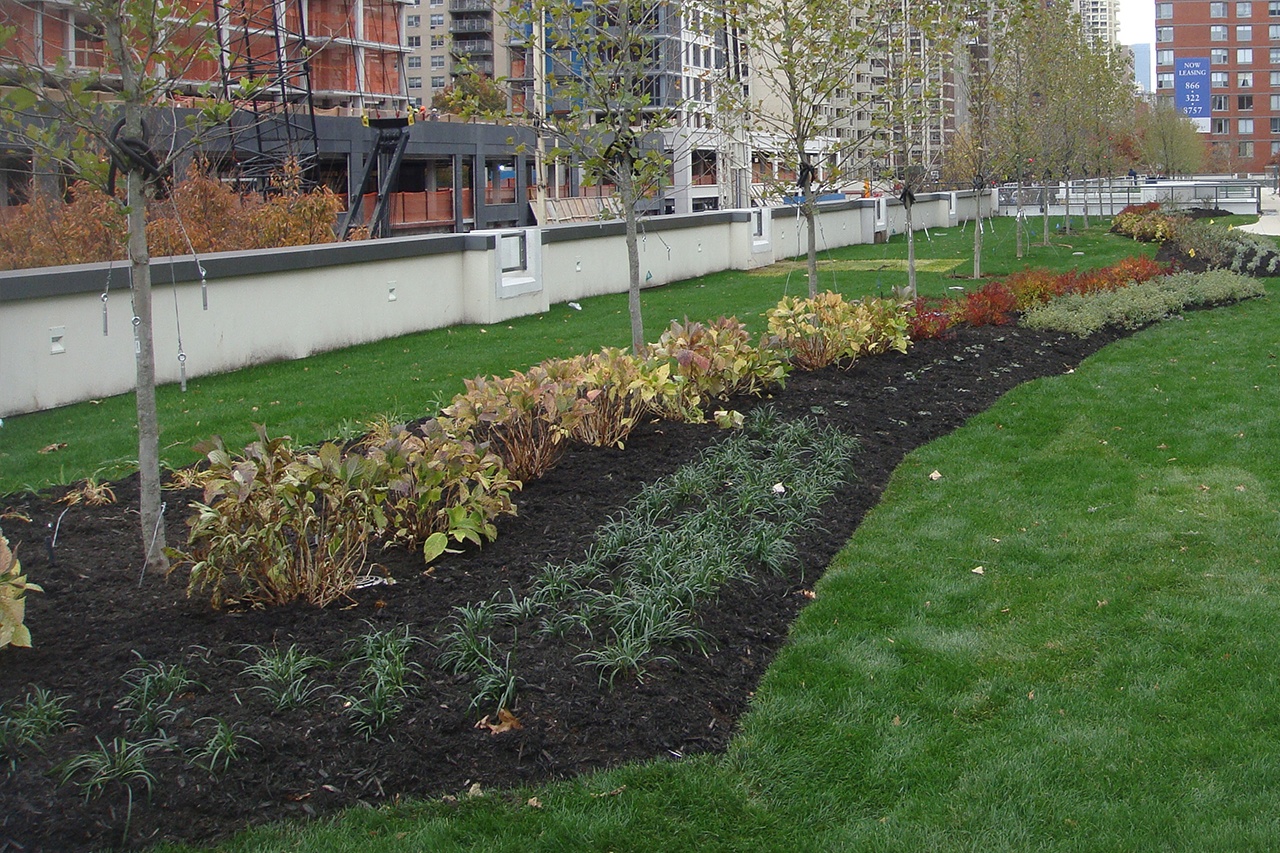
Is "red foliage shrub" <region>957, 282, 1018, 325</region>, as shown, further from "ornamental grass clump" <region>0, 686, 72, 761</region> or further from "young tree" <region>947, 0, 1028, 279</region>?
"ornamental grass clump" <region>0, 686, 72, 761</region>

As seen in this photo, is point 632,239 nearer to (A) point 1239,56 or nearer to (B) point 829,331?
(B) point 829,331

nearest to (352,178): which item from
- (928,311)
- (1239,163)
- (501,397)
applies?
(928,311)

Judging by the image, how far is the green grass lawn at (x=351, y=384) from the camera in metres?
8.72

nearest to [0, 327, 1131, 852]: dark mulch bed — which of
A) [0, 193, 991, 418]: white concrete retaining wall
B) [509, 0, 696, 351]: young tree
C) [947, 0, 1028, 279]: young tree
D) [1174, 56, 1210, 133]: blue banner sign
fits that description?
[0, 193, 991, 418]: white concrete retaining wall

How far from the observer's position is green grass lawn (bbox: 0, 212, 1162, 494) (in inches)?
343

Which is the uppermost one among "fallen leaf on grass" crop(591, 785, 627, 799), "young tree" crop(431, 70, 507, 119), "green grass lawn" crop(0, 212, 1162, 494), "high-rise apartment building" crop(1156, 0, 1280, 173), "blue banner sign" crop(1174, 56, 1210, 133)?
"high-rise apartment building" crop(1156, 0, 1280, 173)

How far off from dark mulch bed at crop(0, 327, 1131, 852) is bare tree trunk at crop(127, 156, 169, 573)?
0.20 meters

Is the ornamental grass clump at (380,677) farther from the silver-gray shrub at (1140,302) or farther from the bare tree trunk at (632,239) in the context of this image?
the silver-gray shrub at (1140,302)

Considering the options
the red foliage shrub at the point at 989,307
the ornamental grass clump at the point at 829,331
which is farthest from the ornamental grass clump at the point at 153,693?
the red foliage shrub at the point at 989,307

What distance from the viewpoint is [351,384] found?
37.1 feet

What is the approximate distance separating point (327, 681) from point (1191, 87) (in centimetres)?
8293

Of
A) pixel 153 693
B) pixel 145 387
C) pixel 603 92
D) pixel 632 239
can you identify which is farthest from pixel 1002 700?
pixel 603 92

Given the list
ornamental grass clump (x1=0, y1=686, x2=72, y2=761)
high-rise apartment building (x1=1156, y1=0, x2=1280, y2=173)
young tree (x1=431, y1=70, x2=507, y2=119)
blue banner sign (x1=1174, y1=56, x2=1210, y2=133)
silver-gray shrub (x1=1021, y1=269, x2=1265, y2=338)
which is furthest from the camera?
high-rise apartment building (x1=1156, y1=0, x2=1280, y2=173)

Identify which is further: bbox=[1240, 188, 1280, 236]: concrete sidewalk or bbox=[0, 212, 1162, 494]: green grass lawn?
bbox=[1240, 188, 1280, 236]: concrete sidewalk
